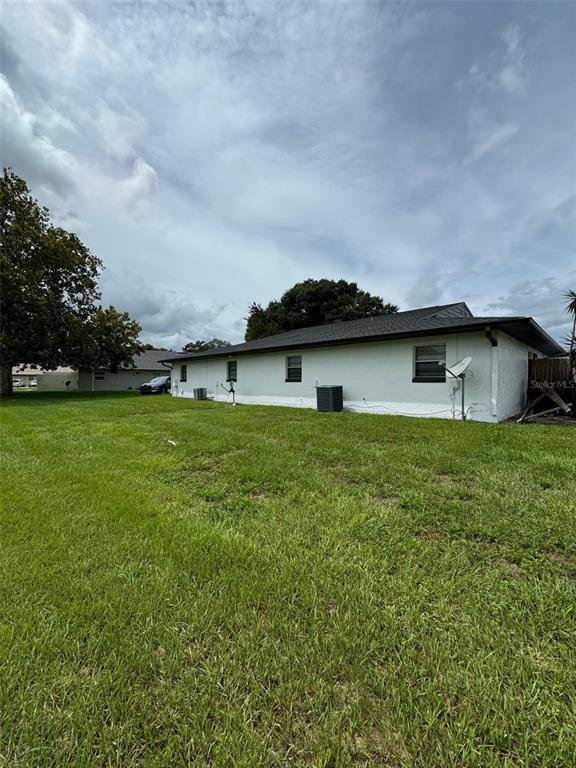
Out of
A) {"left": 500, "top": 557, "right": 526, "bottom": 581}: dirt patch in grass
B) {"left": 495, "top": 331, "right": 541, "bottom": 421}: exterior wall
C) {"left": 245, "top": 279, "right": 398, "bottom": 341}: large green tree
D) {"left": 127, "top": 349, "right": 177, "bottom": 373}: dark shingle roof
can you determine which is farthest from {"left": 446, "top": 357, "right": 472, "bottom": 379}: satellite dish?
{"left": 127, "top": 349, "right": 177, "bottom": 373}: dark shingle roof

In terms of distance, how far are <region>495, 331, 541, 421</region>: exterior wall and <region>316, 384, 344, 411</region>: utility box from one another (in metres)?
4.39

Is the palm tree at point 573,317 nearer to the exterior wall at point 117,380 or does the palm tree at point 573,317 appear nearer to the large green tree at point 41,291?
the large green tree at point 41,291

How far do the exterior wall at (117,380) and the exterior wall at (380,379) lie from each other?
20.1 m

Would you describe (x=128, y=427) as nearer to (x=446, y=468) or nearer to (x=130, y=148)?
(x=446, y=468)

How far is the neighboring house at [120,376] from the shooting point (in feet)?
95.7

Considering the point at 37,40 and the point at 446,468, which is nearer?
the point at 446,468

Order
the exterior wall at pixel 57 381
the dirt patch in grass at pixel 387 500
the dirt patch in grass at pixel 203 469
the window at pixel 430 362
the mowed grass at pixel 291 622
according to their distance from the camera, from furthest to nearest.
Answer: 1. the exterior wall at pixel 57 381
2. the window at pixel 430 362
3. the dirt patch in grass at pixel 203 469
4. the dirt patch in grass at pixel 387 500
5. the mowed grass at pixel 291 622

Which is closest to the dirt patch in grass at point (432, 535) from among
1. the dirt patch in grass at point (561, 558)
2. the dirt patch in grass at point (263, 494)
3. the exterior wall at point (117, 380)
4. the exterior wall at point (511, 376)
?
the dirt patch in grass at point (561, 558)

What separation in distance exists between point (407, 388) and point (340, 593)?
27.3 ft

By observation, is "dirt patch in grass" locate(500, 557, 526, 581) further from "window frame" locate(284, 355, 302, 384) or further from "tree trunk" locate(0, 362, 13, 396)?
"tree trunk" locate(0, 362, 13, 396)

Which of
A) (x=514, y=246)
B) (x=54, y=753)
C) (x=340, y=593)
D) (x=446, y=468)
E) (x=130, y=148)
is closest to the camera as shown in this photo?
(x=54, y=753)

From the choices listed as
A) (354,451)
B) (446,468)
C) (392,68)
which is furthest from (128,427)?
(392,68)

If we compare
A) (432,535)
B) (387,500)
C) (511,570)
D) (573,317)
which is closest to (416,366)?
(573,317)

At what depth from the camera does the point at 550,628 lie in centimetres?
174
